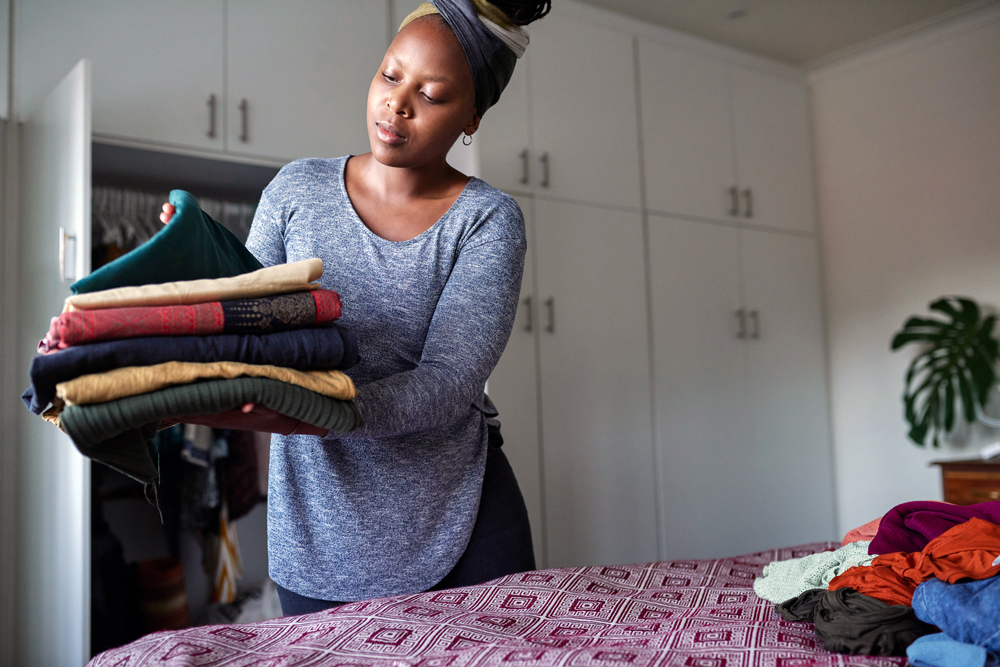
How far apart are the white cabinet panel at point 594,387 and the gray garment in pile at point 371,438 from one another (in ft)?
5.83

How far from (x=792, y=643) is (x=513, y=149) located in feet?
7.64

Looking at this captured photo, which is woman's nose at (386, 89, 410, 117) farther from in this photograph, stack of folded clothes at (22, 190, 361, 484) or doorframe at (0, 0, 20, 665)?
doorframe at (0, 0, 20, 665)

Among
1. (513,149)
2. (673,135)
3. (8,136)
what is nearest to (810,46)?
(673,135)

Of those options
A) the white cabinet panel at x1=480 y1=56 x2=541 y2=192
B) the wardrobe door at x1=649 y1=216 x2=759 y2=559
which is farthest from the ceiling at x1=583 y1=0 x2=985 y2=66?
the wardrobe door at x1=649 y1=216 x2=759 y2=559

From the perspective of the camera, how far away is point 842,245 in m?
3.93

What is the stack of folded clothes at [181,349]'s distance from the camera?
0.65 meters

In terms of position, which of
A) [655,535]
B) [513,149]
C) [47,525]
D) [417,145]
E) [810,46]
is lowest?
[655,535]

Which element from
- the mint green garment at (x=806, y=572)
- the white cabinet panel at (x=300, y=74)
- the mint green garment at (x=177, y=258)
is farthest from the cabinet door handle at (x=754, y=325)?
the mint green garment at (x=177, y=258)

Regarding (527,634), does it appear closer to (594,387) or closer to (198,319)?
(198,319)

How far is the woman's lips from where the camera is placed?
103 cm

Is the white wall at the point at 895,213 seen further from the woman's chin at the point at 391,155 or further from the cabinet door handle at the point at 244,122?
the woman's chin at the point at 391,155

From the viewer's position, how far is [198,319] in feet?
2.34

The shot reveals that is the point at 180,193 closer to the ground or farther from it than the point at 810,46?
closer to the ground

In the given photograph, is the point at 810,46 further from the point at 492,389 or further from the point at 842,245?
the point at 492,389
